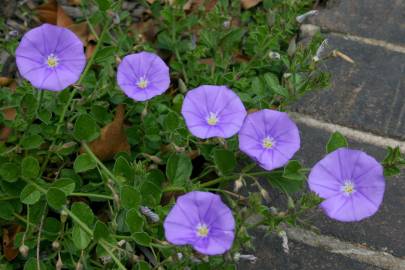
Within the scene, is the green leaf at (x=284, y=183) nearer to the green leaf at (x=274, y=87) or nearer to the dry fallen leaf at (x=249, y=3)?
the green leaf at (x=274, y=87)

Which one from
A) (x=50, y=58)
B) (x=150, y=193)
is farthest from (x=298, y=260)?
(x=50, y=58)

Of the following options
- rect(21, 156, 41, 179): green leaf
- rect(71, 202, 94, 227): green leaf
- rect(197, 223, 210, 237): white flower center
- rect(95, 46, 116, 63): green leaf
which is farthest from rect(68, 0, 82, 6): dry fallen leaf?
rect(197, 223, 210, 237): white flower center

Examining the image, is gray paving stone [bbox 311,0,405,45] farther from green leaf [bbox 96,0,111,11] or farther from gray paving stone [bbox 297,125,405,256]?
green leaf [bbox 96,0,111,11]

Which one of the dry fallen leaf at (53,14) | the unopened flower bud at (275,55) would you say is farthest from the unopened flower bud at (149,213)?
the dry fallen leaf at (53,14)

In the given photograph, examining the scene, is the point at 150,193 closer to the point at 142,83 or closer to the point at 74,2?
the point at 142,83

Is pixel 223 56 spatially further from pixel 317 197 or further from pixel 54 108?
pixel 317 197

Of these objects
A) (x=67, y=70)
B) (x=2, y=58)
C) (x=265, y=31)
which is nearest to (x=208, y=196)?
(x=67, y=70)
